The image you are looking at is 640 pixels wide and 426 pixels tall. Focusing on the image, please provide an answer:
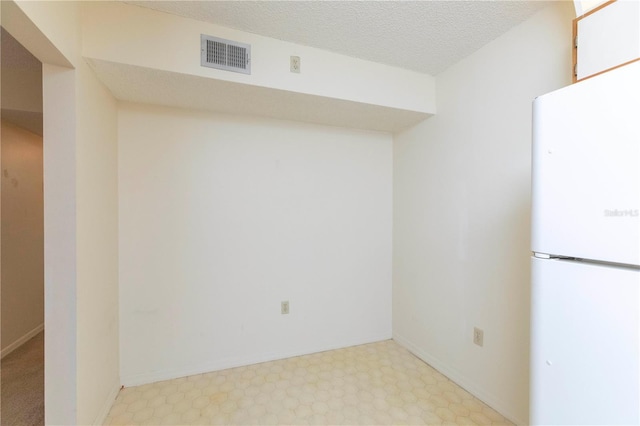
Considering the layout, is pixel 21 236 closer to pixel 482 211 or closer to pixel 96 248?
pixel 96 248

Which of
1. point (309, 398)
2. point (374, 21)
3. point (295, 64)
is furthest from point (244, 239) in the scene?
point (374, 21)

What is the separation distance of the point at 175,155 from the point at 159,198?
342 mm

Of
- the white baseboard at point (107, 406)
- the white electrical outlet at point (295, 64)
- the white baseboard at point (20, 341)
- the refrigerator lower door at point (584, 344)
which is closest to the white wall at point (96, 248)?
the white baseboard at point (107, 406)

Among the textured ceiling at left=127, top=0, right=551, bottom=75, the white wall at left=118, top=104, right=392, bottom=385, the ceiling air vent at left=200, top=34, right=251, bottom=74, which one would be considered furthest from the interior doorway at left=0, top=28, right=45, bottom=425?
the textured ceiling at left=127, top=0, right=551, bottom=75

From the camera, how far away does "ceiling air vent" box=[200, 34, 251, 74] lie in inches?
61.4

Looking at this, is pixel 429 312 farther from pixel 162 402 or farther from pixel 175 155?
pixel 175 155

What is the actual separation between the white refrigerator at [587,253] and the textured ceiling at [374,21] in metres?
0.98

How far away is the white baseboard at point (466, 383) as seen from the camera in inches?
64.0

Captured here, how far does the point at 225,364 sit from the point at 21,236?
2272 mm

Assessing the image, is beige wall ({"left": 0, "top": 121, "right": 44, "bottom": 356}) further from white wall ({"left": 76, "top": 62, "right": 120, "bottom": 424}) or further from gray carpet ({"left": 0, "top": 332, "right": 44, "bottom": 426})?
white wall ({"left": 76, "top": 62, "right": 120, "bottom": 424})

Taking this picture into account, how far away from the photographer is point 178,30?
152 centimetres

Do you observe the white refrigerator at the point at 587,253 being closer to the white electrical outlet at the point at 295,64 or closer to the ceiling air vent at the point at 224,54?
the white electrical outlet at the point at 295,64

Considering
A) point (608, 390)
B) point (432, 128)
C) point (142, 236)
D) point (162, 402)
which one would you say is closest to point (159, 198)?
point (142, 236)

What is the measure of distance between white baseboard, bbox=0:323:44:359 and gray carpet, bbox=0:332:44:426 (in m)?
0.03
